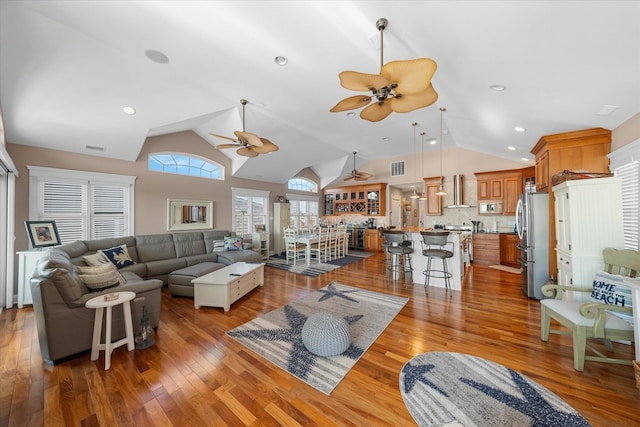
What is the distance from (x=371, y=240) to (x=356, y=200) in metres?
1.76

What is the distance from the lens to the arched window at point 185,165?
5.21 m

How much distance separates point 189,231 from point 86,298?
342 cm

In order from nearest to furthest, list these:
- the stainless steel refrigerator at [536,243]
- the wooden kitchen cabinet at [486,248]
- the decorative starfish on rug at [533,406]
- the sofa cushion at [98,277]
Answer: the decorative starfish on rug at [533,406] < the sofa cushion at [98,277] < the stainless steel refrigerator at [536,243] < the wooden kitchen cabinet at [486,248]

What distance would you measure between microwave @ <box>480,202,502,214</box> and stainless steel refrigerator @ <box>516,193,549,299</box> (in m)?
2.89

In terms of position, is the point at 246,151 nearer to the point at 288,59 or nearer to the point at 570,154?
the point at 288,59

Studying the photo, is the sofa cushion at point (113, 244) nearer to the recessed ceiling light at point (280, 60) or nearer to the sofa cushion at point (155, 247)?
the sofa cushion at point (155, 247)

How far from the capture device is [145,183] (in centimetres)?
499

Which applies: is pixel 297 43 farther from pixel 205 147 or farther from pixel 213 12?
pixel 205 147

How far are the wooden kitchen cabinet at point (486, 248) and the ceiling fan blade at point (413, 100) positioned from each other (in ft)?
18.0

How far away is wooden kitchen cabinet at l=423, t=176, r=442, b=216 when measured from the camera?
720cm

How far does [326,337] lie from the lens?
2258 mm

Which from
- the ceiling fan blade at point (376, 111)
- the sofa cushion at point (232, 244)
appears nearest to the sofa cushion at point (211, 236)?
the sofa cushion at point (232, 244)

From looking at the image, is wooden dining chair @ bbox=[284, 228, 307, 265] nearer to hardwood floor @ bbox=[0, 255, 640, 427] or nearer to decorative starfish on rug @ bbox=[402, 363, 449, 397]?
hardwood floor @ bbox=[0, 255, 640, 427]

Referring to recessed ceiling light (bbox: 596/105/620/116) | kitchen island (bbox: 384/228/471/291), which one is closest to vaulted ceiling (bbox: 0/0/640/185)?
recessed ceiling light (bbox: 596/105/620/116)
